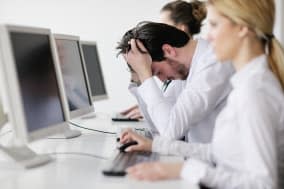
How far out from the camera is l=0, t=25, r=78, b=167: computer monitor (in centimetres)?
118

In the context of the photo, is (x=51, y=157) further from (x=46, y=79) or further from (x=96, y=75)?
(x=96, y=75)

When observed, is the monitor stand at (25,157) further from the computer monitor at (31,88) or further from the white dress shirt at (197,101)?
the white dress shirt at (197,101)

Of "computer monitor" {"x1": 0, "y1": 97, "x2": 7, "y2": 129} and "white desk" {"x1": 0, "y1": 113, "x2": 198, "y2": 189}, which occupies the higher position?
"computer monitor" {"x1": 0, "y1": 97, "x2": 7, "y2": 129}

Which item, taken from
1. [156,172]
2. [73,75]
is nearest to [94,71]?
[73,75]

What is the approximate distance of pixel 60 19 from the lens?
3.53 meters

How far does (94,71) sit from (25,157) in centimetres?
120

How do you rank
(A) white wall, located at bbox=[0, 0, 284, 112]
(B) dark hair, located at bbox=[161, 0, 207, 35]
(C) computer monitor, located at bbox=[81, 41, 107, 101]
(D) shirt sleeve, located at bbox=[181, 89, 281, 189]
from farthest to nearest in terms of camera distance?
(A) white wall, located at bbox=[0, 0, 284, 112]
(C) computer monitor, located at bbox=[81, 41, 107, 101]
(B) dark hair, located at bbox=[161, 0, 207, 35]
(D) shirt sleeve, located at bbox=[181, 89, 281, 189]

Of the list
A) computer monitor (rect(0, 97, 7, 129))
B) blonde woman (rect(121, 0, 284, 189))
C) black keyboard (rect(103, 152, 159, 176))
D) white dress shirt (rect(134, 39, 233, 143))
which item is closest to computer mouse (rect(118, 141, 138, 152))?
black keyboard (rect(103, 152, 159, 176))

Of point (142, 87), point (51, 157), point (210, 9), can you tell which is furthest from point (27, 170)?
point (210, 9)

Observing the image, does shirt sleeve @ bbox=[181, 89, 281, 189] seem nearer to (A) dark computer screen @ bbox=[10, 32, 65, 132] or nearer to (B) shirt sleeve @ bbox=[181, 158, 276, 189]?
(B) shirt sleeve @ bbox=[181, 158, 276, 189]

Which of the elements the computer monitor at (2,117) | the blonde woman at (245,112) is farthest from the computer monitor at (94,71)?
the blonde woman at (245,112)

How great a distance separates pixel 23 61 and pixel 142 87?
55 cm

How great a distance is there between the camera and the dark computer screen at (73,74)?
182 cm

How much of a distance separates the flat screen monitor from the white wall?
204 cm
